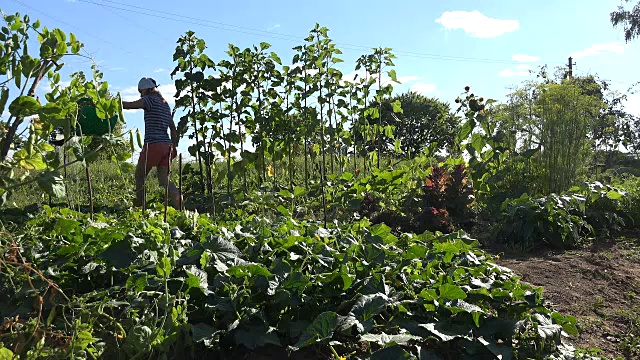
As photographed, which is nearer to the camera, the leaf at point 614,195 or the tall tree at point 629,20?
the leaf at point 614,195

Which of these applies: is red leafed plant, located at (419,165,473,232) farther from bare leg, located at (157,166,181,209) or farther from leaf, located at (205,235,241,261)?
leaf, located at (205,235,241,261)

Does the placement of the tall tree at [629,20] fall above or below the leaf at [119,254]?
above

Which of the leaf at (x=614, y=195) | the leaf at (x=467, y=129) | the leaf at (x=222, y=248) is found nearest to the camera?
the leaf at (x=222, y=248)

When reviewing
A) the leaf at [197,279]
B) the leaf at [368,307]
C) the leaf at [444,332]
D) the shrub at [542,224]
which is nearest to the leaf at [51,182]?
the leaf at [197,279]

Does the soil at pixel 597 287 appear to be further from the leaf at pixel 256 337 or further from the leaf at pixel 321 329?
the leaf at pixel 256 337

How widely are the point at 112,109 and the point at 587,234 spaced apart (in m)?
4.28

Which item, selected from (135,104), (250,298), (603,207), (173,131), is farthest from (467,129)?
(250,298)

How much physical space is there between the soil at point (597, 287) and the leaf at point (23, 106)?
7.71 feet

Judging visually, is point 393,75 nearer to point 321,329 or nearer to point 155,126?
point 155,126

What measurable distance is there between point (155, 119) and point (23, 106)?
160 inches

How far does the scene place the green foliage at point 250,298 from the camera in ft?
6.28

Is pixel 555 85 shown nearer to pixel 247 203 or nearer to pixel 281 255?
pixel 247 203

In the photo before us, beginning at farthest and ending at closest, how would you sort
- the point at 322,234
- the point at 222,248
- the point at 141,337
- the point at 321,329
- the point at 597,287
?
the point at 597,287, the point at 322,234, the point at 222,248, the point at 321,329, the point at 141,337

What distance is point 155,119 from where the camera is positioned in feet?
18.4
